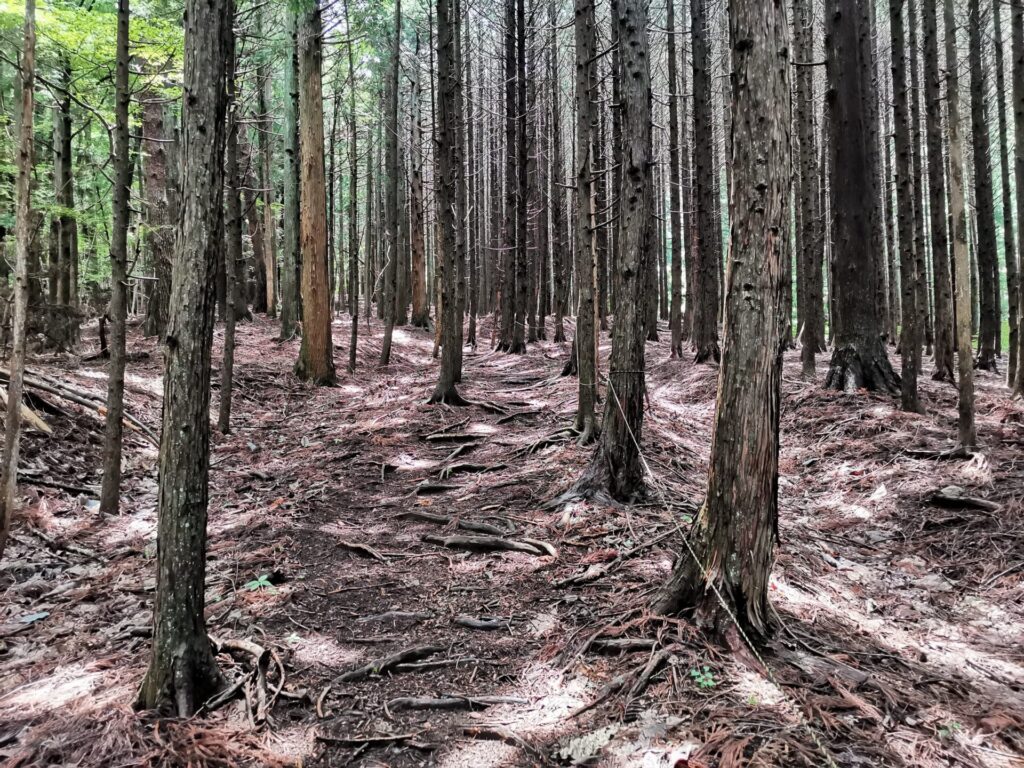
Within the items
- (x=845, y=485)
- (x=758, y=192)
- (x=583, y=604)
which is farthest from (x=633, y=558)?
(x=845, y=485)

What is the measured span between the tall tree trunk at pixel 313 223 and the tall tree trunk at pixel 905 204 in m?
9.75

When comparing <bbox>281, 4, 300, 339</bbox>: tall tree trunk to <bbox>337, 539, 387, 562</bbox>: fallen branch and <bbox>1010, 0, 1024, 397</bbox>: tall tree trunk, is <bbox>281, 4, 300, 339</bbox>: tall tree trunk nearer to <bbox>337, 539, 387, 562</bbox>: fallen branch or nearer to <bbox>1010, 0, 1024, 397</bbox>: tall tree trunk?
<bbox>337, 539, 387, 562</bbox>: fallen branch

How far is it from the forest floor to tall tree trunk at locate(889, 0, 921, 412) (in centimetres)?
48

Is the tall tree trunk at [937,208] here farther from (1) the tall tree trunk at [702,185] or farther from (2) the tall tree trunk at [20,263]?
(2) the tall tree trunk at [20,263]

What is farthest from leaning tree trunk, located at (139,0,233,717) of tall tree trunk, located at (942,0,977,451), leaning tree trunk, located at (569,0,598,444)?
tall tree trunk, located at (942,0,977,451)

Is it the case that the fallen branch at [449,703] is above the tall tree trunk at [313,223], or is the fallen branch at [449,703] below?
below

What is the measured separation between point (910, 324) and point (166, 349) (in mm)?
8320

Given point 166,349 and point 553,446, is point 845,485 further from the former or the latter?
point 166,349

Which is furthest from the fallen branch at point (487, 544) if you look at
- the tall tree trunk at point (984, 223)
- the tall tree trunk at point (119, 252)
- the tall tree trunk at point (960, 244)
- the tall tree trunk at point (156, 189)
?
the tall tree trunk at point (984, 223)

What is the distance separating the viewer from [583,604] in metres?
4.05

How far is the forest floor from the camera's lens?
2748 mm

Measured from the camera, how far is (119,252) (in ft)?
18.1

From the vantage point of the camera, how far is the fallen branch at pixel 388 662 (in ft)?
11.1

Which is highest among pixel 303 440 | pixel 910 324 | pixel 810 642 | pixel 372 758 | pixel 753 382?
pixel 910 324
